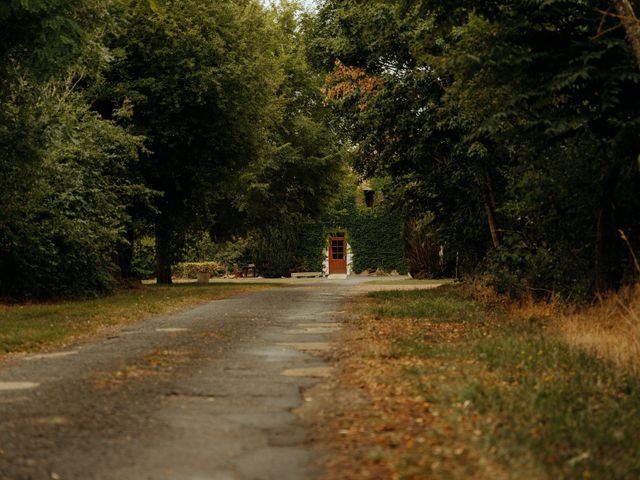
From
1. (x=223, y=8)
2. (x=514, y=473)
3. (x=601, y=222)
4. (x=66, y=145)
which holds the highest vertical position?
(x=223, y=8)

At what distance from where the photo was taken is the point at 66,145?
57.8 feet

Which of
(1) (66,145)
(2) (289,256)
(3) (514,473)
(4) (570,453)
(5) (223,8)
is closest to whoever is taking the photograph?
(3) (514,473)

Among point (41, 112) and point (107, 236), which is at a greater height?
point (41, 112)

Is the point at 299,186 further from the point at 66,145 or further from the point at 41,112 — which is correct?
the point at 41,112

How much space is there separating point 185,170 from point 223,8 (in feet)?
16.4

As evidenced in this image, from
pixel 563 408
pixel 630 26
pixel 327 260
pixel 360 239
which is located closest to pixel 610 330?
pixel 630 26

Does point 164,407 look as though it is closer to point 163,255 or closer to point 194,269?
point 163,255

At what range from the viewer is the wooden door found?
43.9m

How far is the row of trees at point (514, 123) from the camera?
32.1ft

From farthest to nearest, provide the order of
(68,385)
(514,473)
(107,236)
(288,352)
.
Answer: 1. (107,236)
2. (288,352)
3. (68,385)
4. (514,473)

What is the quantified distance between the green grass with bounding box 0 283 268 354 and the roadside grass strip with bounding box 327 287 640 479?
4.20 meters

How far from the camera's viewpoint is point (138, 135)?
22219mm

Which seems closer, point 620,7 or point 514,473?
point 514,473

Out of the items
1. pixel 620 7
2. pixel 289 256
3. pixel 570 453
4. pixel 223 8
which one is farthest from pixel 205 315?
pixel 289 256
